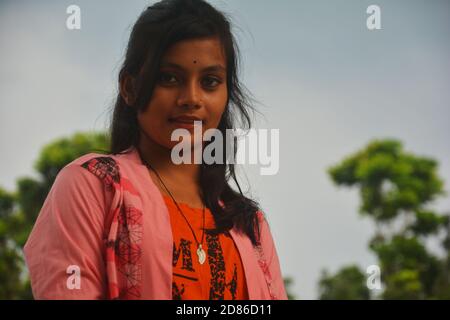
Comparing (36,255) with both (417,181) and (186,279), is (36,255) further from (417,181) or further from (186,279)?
(417,181)

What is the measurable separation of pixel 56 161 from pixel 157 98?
13368 millimetres

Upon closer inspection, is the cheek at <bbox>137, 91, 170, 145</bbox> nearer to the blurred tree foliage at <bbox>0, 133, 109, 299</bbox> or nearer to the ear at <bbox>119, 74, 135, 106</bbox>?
the ear at <bbox>119, 74, 135, 106</bbox>

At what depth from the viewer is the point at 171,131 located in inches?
51.2

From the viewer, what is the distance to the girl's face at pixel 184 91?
1.27 m

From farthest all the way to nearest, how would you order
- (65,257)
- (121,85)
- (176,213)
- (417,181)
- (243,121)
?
(417,181) → (243,121) → (121,85) → (176,213) → (65,257)

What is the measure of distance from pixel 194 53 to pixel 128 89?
177 mm

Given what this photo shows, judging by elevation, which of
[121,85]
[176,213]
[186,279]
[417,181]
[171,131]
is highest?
[417,181]

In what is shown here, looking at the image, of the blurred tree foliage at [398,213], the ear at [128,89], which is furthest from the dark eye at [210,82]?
Answer: the blurred tree foliage at [398,213]

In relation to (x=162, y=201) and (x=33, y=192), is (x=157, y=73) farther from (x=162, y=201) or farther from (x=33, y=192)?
(x=33, y=192)

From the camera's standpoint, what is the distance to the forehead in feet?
4.19

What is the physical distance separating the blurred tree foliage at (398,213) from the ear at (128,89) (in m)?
7.94

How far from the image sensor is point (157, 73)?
1274 mm

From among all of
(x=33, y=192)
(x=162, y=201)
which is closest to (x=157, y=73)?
(x=162, y=201)

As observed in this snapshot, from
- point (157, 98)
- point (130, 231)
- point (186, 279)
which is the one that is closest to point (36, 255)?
point (130, 231)
